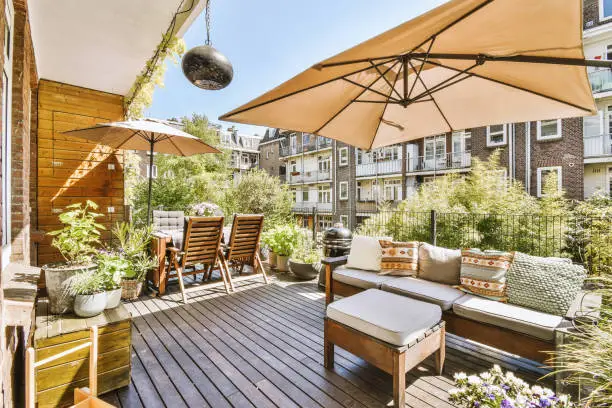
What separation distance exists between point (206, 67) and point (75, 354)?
2.41 meters

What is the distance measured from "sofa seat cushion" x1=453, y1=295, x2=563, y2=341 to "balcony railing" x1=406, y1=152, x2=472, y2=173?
12327 millimetres

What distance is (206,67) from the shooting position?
2.64 metres

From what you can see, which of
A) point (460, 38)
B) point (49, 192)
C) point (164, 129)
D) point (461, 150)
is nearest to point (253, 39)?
point (164, 129)

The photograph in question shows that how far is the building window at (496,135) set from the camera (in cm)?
1166

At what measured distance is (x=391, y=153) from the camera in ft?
56.9

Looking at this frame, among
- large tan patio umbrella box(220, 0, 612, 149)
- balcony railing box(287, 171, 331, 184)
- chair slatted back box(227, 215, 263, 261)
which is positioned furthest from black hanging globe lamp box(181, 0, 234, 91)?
balcony railing box(287, 171, 331, 184)

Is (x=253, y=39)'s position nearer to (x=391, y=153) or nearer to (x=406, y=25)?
(x=406, y=25)

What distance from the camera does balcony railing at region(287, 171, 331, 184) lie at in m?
22.0

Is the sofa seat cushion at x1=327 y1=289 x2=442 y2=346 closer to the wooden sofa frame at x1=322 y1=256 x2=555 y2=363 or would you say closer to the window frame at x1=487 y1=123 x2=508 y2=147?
the wooden sofa frame at x1=322 y1=256 x2=555 y2=363

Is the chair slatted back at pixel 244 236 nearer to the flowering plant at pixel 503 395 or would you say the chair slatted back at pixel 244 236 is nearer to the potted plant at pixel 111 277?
the potted plant at pixel 111 277

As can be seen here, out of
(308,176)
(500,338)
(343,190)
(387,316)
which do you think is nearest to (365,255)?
(387,316)

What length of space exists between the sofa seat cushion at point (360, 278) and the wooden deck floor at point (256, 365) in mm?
527

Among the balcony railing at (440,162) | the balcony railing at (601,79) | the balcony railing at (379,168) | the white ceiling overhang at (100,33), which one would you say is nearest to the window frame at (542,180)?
the balcony railing at (440,162)

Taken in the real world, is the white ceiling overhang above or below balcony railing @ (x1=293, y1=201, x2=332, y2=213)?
above
